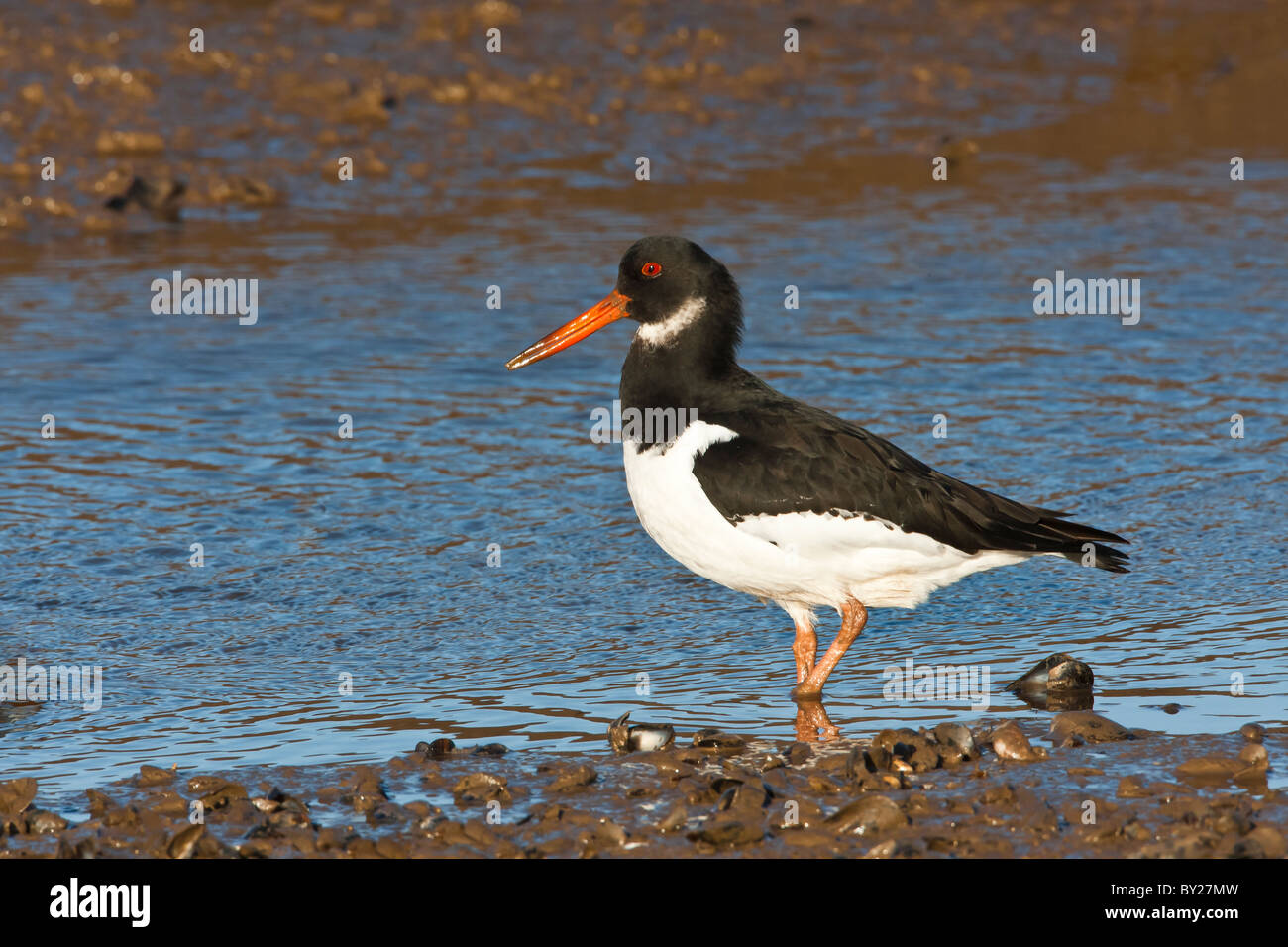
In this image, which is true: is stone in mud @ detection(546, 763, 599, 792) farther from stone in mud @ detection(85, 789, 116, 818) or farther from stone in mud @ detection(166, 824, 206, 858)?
stone in mud @ detection(85, 789, 116, 818)

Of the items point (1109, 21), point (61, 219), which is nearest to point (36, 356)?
point (61, 219)

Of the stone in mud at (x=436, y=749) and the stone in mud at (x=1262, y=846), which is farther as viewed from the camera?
the stone in mud at (x=436, y=749)

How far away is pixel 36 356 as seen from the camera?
10.7 m

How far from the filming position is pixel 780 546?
6.11m

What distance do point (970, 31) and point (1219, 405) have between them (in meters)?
9.80

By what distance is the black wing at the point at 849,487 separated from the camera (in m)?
6.10

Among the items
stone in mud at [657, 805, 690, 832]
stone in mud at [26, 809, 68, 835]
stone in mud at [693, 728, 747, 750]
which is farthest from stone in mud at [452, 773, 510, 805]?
stone in mud at [26, 809, 68, 835]

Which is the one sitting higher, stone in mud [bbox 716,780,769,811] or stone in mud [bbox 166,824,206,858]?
stone in mud [bbox 716,780,769,811]

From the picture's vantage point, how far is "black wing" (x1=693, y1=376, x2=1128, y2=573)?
6.10m

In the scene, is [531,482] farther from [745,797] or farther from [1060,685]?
[745,797]

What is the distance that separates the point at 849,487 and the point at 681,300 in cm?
109

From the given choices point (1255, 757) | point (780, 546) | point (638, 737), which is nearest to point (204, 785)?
point (638, 737)

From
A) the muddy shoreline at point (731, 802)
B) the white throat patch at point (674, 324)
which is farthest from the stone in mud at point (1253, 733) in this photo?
the white throat patch at point (674, 324)

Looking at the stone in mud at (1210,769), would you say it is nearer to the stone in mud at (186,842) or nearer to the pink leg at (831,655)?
the pink leg at (831,655)
